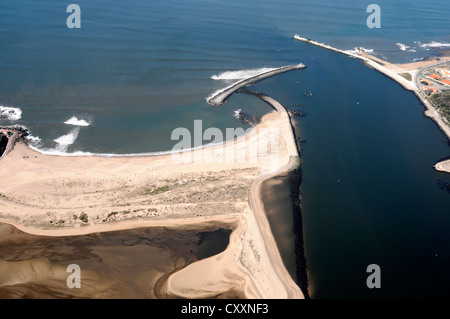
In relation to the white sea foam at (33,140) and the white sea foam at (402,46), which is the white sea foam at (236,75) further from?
the white sea foam at (402,46)

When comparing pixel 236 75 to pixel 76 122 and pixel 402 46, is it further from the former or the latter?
pixel 402 46

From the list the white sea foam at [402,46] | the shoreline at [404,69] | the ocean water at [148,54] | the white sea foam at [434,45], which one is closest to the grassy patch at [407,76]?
the shoreline at [404,69]

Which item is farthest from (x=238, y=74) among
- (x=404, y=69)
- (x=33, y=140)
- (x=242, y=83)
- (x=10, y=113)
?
(x=10, y=113)

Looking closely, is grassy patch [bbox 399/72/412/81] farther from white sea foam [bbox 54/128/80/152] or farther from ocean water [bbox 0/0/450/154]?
white sea foam [bbox 54/128/80/152]

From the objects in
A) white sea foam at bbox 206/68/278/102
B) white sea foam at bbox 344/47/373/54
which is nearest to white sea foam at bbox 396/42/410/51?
white sea foam at bbox 344/47/373/54

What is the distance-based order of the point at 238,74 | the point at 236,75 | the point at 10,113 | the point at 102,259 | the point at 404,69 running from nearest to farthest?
the point at 102,259 → the point at 10,113 → the point at 236,75 → the point at 238,74 → the point at 404,69
